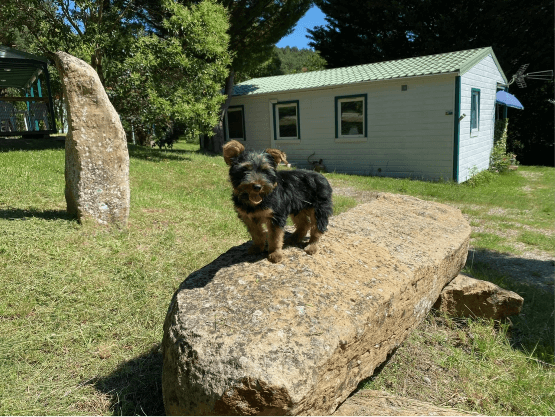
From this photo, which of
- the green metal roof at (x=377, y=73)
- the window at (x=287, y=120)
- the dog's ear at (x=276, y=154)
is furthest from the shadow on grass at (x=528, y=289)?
the window at (x=287, y=120)

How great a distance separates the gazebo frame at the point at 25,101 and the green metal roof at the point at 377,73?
847cm

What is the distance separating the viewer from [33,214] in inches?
262

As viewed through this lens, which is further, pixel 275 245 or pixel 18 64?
pixel 18 64

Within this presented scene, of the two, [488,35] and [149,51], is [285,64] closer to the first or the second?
[488,35]

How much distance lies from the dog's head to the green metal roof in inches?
506

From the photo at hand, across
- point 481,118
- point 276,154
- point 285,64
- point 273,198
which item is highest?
point 285,64

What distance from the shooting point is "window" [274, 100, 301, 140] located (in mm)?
18344

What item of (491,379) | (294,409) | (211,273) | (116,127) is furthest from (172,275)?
(491,379)

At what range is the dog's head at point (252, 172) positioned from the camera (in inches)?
118

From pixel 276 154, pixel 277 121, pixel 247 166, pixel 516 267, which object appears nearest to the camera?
pixel 247 166

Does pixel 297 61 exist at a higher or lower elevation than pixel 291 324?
higher

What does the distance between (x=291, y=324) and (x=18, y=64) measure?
15240mm

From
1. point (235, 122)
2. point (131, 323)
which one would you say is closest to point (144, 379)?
point (131, 323)

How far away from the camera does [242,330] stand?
272 centimetres
